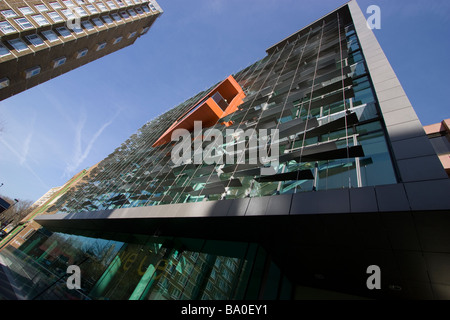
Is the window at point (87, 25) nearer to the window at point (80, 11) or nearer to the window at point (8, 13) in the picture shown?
the window at point (80, 11)

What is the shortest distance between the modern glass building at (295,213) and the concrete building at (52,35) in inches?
798

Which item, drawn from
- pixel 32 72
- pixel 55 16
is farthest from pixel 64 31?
pixel 32 72

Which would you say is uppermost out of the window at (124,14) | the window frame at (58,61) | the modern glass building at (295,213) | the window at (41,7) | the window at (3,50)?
the window at (124,14)

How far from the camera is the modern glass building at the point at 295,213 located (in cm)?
535

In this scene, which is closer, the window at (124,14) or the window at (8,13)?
the window at (8,13)

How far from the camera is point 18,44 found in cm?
2300

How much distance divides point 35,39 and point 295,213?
110 ft

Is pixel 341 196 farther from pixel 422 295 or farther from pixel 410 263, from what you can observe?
pixel 422 295

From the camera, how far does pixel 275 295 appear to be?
8.14 meters

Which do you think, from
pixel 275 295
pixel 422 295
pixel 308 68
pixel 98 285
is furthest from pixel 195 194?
pixel 308 68

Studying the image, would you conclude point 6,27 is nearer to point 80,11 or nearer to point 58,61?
point 58,61

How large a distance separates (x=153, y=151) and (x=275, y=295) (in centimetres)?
1771

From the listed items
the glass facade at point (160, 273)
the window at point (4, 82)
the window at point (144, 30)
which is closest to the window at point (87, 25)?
the window at point (4, 82)

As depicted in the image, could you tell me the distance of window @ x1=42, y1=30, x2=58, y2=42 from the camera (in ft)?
84.7
